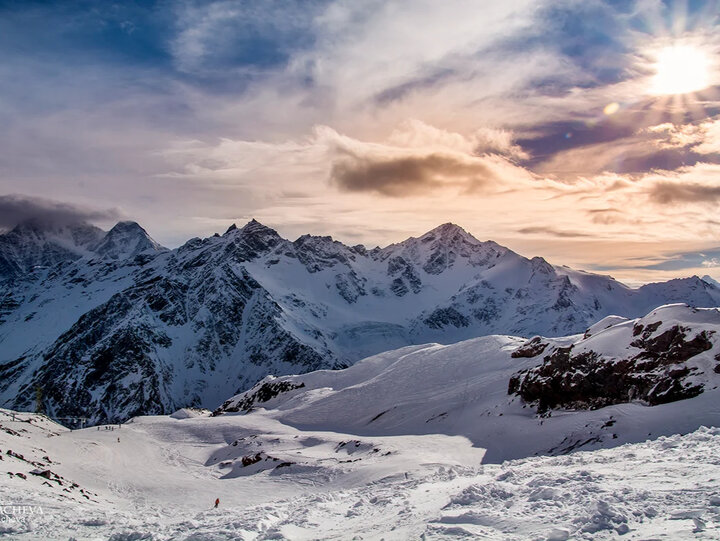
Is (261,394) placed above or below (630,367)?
below

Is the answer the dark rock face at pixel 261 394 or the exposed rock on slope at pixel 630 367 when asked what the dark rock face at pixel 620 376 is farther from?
the dark rock face at pixel 261 394

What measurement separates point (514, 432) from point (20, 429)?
140 ft

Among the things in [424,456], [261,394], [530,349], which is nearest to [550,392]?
[530,349]

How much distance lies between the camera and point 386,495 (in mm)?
23859

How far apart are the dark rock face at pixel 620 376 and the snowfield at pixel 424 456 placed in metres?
0.16

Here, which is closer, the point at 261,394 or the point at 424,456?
the point at 424,456

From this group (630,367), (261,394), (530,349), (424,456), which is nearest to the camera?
(424,456)

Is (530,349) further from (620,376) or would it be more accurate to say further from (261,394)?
(261,394)

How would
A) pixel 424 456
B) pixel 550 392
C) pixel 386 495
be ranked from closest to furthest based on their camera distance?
pixel 386 495 → pixel 424 456 → pixel 550 392

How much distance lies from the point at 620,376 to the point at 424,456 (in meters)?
18.9

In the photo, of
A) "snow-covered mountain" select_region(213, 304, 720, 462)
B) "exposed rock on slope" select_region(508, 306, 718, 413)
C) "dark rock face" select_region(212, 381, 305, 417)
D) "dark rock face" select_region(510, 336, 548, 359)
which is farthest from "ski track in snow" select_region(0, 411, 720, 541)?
"dark rock face" select_region(212, 381, 305, 417)

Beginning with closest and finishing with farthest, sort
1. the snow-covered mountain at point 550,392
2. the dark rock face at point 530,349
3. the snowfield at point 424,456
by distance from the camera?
the snowfield at point 424,456, the snow-covered mountain at point 550,392, the dark rock face at point 530,349

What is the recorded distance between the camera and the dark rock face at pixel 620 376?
4241 centimetres

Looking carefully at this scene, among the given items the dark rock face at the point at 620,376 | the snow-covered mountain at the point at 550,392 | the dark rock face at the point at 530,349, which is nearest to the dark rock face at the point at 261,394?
the snow-covered mountain at the point at 550,392
